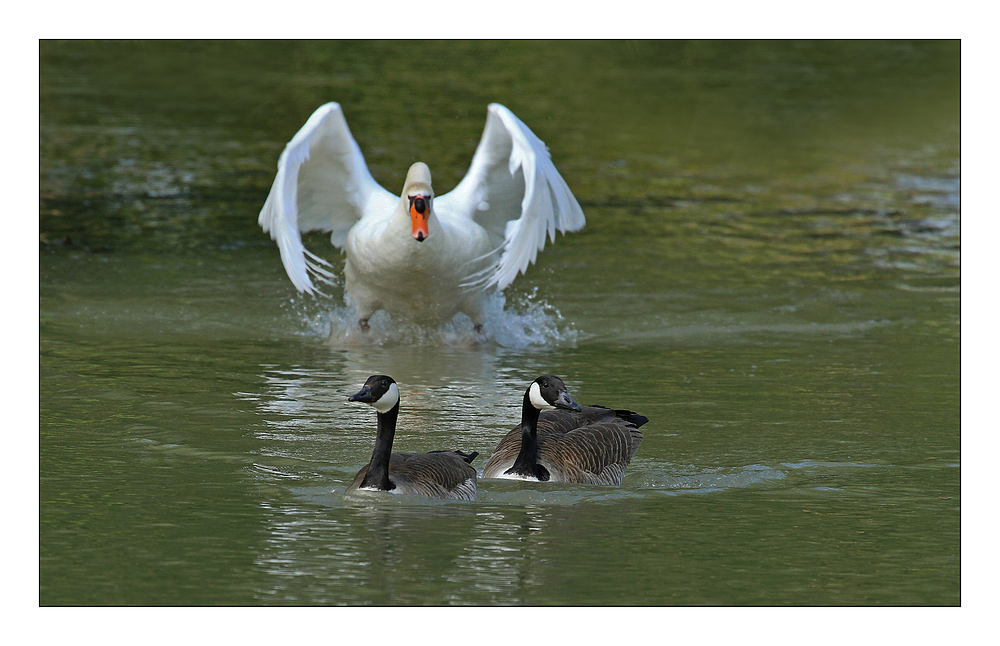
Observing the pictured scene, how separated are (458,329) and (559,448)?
4.10m

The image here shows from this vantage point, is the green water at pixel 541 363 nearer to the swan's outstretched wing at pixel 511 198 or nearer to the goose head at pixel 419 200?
the swan's outstretched wing at pixel 511 198

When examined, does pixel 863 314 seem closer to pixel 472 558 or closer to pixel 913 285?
pixel 913 285

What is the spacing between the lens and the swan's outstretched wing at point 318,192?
10.8 meters

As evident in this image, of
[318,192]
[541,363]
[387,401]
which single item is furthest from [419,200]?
[387,401]

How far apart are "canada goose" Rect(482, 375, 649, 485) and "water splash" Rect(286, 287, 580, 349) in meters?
3.53

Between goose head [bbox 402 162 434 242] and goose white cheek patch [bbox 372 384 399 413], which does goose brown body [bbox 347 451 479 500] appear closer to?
goose white cheek patch [bbox 372 384 399 413]

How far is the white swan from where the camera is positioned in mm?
10969

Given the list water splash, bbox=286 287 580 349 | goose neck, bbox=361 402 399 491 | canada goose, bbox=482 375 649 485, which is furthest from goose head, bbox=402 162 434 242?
goose neck, bbox=361 402 399 491

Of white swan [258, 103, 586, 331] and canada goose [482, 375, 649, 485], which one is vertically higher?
white swan [258, 103, 586, 331]

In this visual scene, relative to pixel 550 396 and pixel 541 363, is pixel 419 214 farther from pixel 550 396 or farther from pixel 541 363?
pixel 550 396

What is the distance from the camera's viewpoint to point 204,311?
13008 mm

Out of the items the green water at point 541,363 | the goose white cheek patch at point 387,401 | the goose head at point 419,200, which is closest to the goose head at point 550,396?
the green water at point 541,363

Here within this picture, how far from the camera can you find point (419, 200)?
36.6 feet

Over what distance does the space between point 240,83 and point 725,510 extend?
67.9ft
